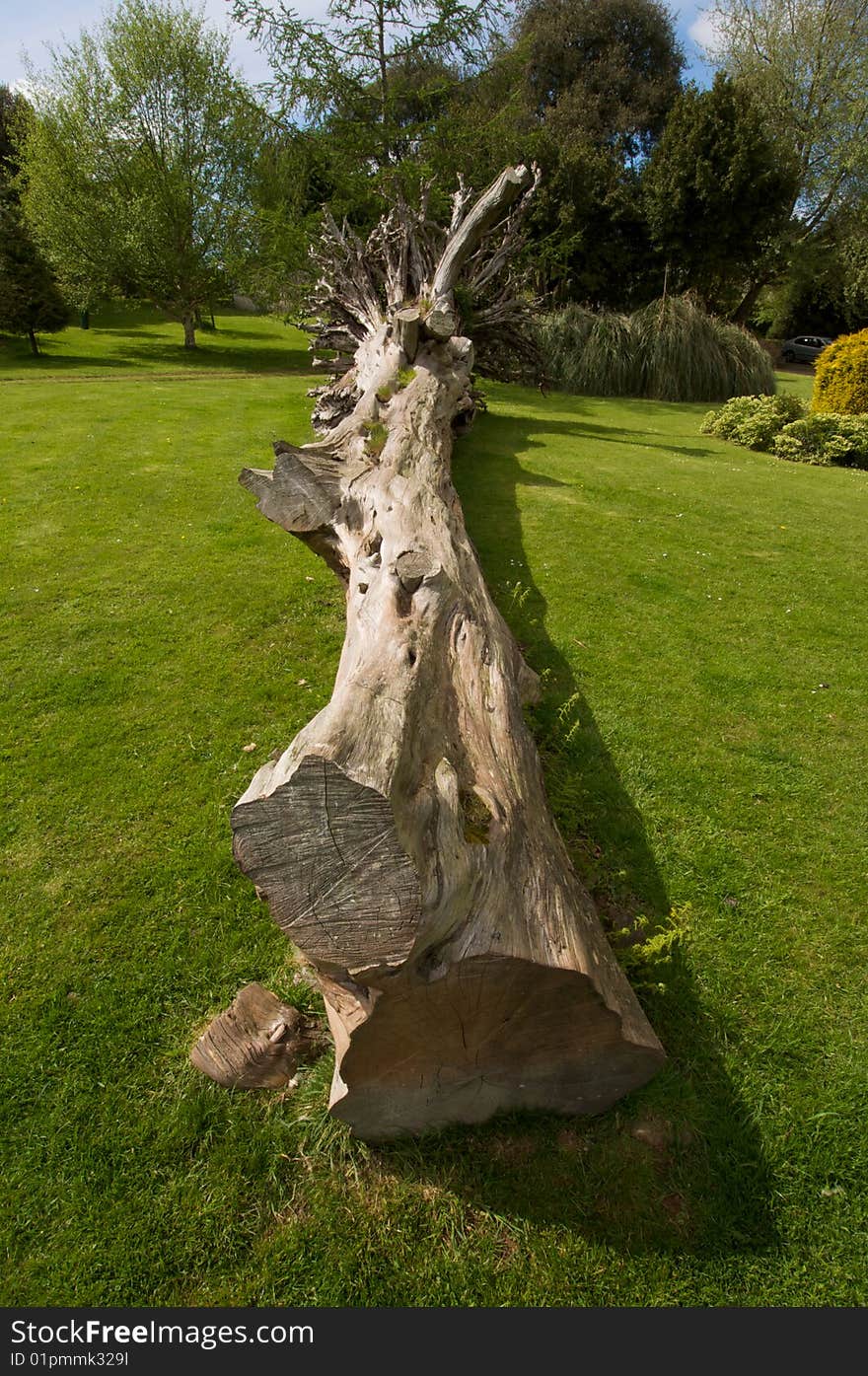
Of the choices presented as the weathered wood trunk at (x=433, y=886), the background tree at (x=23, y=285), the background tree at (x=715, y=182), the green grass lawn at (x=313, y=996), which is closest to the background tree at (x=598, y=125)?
the background tree at (x=715, y=182)

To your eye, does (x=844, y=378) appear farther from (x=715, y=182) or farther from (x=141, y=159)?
(x=141, y=159)

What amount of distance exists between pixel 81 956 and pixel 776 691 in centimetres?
505

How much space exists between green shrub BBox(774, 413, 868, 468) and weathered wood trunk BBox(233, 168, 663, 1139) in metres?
12.5

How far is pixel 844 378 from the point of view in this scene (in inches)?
577

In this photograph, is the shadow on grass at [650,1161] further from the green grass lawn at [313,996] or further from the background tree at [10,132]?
the background tree at [10,132]

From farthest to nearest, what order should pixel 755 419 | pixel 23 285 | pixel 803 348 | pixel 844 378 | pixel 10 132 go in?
pixel 803 348
pixel 10 132
pixel 23 285
pixel 844 378
pixel 755 419

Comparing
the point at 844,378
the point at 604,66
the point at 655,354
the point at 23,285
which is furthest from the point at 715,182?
the point at 23,285

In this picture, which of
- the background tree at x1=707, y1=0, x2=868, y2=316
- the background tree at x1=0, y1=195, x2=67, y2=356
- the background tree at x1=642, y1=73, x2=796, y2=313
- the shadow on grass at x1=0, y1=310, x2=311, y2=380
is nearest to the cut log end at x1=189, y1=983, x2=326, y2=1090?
the shadow on grass at x1=0, y1=310, x2=311, y2=380

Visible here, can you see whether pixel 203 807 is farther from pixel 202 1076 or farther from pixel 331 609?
pixel 331 609

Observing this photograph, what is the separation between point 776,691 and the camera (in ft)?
18.3

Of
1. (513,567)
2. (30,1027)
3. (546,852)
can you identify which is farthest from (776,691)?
(30,1027)

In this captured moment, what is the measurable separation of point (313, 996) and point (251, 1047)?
360 millimetres

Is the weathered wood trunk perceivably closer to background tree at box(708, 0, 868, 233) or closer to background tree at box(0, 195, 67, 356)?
background tree at box(0, 195, 67, 356)

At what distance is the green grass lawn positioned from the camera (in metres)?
2.35
